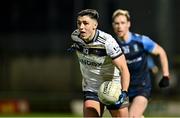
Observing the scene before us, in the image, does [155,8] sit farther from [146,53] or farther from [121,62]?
[121,62]

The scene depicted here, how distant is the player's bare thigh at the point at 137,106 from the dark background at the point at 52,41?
753cm

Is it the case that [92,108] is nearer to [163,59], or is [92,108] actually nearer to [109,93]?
[109,93]

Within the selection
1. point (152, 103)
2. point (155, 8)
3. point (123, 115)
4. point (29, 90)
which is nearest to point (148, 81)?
point (123, 115)

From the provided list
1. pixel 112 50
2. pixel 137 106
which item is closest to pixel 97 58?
pixel 112 50

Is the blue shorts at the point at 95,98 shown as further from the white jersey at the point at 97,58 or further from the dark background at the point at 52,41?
the dark background at the point at 52,41

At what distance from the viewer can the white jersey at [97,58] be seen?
22.6 ft

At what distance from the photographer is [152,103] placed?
50.0 ft

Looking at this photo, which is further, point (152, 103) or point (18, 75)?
point (18, 75)

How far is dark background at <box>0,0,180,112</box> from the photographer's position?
16.2 m

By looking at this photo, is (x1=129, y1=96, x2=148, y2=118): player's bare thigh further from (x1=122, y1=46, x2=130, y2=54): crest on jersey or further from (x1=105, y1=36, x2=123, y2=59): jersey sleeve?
(x1=105, y1=36, x2=123, y2=59): jersey sleeve

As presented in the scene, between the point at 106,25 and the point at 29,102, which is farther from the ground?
the point at 106,25

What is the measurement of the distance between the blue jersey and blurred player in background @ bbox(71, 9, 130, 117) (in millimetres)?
1114

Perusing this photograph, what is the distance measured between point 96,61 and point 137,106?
124cm

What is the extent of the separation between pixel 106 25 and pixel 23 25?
5.09 metres
